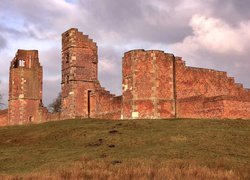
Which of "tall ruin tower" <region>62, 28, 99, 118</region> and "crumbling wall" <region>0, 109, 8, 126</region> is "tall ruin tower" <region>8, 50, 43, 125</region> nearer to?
"crumbling wall" <region>0, 109, 8, 126</region>

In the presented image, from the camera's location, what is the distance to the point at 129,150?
21.9m

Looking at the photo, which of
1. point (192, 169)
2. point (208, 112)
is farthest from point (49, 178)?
point (208, 112)

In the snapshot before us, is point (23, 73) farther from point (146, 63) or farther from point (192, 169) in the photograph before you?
point (192, 169)

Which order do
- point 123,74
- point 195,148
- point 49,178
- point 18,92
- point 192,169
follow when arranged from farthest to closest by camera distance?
1. point 18,92
2. point 123,74
3. point 195,148
4. point 192,169
5. point 49,178

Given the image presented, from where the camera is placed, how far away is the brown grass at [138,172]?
15.3 metres

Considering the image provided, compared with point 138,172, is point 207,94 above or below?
above

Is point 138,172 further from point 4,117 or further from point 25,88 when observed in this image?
point 4,117

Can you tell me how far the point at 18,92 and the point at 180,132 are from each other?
33063mm

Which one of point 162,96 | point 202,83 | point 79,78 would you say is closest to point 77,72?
point 79,78

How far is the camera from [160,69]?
3672cm

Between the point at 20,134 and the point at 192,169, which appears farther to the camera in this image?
the point at 20,134

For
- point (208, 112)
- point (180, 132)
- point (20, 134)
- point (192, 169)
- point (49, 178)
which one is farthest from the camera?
point (208, 112)

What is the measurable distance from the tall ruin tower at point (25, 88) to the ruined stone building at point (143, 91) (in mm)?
127

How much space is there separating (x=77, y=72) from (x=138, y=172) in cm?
2921
